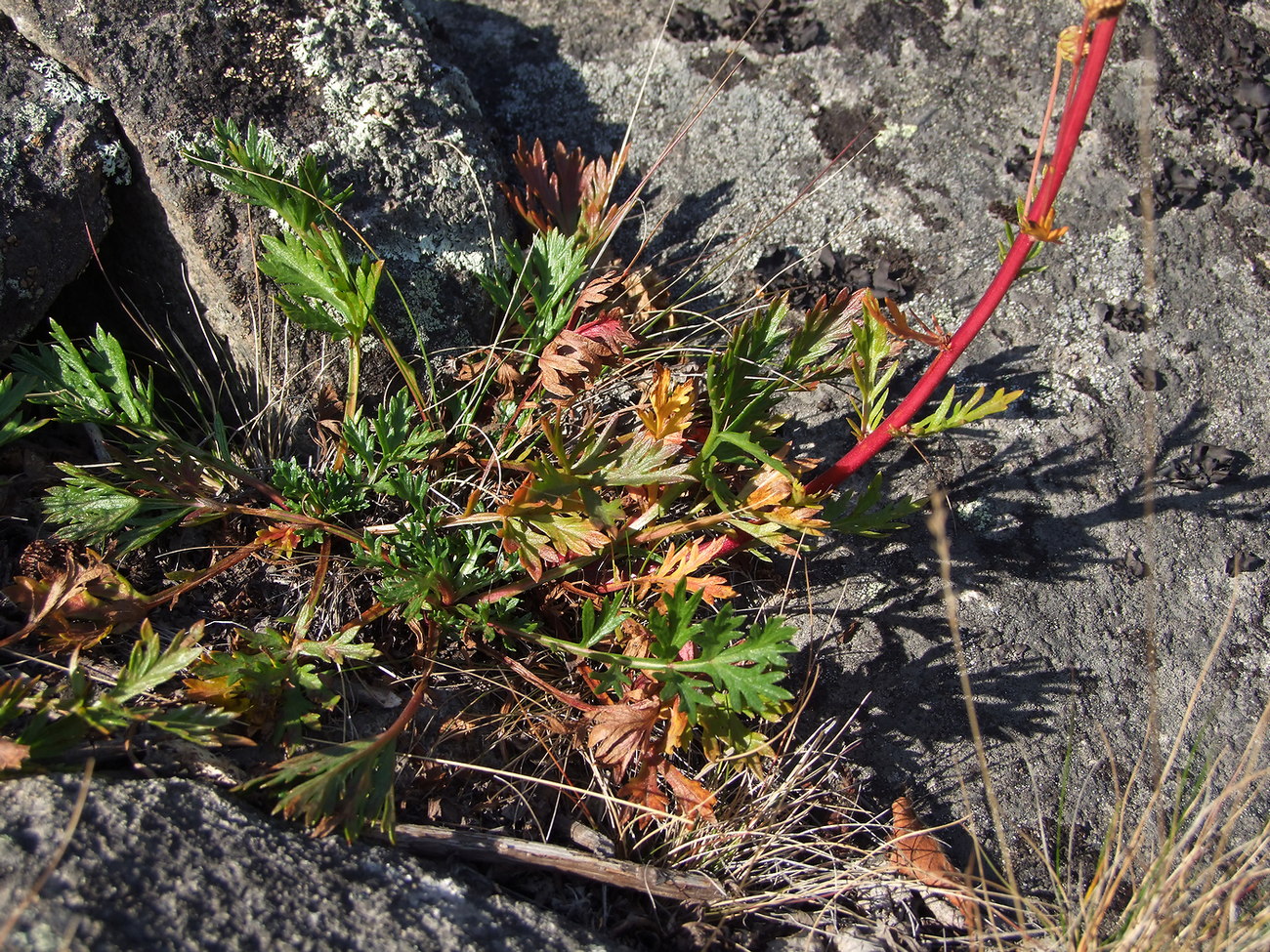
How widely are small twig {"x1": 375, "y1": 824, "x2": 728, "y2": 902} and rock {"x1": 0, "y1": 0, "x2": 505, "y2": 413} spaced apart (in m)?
1.45

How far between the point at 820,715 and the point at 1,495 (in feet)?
8.16

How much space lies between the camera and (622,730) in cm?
230

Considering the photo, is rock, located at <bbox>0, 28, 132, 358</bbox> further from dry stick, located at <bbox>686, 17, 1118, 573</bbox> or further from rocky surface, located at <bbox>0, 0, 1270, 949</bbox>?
dry stick, located at <bbox>686, 17, 1118, 573</bbox>

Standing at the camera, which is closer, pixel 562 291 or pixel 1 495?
pixel 1 495

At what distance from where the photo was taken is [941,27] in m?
3.58

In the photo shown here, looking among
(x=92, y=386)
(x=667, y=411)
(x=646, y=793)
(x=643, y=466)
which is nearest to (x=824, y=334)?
(x=667, y=411)

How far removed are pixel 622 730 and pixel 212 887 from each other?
99cm

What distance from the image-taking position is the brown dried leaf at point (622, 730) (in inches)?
90.4

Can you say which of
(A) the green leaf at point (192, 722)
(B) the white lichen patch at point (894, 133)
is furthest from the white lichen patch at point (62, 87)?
(B) the white lichen patch at point (894, 133)

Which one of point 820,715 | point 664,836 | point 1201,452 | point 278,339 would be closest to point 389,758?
point 664,836

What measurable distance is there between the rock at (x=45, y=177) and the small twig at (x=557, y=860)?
6.30 ft

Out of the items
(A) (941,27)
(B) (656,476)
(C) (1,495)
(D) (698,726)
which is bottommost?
(D) (698,726)

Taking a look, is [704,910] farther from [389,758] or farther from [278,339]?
[278,339]

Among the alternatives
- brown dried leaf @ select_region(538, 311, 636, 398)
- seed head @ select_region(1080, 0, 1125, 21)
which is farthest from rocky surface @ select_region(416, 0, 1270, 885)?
seed head @ select_region(1080, 0, 1125, 21)
